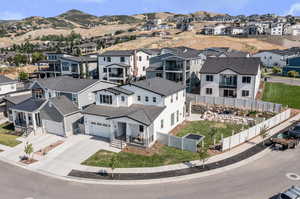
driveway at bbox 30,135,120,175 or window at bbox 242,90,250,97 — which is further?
window at bbox 242,90,250,97

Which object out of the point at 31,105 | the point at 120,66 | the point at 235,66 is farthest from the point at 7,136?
the point at 235,66

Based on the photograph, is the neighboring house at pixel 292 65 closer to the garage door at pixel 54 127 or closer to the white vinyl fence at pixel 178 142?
the white vinyl fence at pixel 178 142

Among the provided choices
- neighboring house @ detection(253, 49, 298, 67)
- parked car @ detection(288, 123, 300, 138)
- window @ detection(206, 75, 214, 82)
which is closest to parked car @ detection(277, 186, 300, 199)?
parked car @ detection(288, 123, 300, 138)

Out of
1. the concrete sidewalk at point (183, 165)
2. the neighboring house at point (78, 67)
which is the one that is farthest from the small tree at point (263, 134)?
the neighboring house at point (78, 67)

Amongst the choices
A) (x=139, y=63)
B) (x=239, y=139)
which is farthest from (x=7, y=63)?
(x=239, y=139)

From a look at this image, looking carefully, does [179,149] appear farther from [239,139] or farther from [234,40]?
[234,40]

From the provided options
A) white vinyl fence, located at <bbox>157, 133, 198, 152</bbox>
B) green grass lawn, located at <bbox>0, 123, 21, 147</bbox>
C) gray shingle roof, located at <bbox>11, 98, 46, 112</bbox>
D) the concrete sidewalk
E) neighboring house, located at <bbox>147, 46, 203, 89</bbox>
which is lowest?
green grass lawn, located at <bbox>0, 123, 21, 147</bbox>

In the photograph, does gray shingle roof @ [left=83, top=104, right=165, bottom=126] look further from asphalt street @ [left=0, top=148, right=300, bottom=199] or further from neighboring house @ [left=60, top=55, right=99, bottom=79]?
neighboring house @ [left=60, top=55, right=99, bottom=79]
